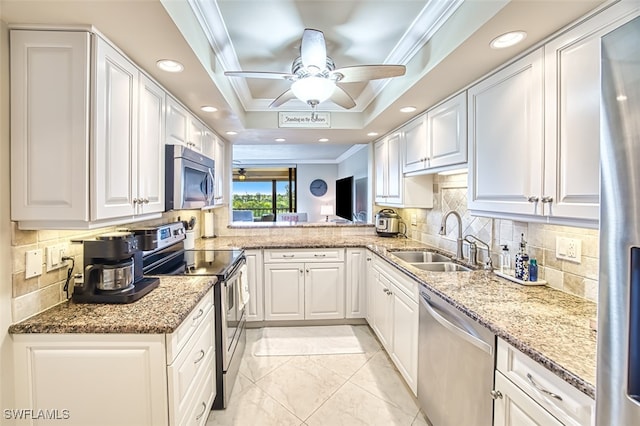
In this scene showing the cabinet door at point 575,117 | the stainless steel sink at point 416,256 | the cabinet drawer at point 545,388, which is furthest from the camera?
the stainless steel sink at point 416,256

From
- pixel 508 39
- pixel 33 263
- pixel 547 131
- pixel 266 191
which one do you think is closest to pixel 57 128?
pixel 33 263

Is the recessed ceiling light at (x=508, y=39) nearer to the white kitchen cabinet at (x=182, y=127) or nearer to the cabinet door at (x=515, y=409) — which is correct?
the cabinet door at (x=515, y=409)

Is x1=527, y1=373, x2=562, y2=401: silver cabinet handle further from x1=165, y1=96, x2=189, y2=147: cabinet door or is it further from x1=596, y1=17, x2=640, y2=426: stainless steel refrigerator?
x1=165, y1=96, x2=189, y2=147: cabinet door

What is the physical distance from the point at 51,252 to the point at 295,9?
68.7 inches

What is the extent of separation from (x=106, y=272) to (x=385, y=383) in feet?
6.55

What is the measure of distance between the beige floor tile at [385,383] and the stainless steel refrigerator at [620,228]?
5.47 ft

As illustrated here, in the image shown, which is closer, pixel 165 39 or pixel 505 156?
pixel 165 39

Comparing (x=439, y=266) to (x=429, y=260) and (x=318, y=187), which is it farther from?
(x=318, y=187)

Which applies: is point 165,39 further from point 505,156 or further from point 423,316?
point 423,316

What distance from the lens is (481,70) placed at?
1850 millimetres

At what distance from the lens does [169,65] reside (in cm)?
180

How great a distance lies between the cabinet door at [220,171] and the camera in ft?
11.6

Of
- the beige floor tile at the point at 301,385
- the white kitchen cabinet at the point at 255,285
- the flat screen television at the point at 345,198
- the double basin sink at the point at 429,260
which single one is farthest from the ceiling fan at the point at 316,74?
the flat screen television at the point at 345,198

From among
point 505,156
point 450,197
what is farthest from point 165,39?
point 450,197
